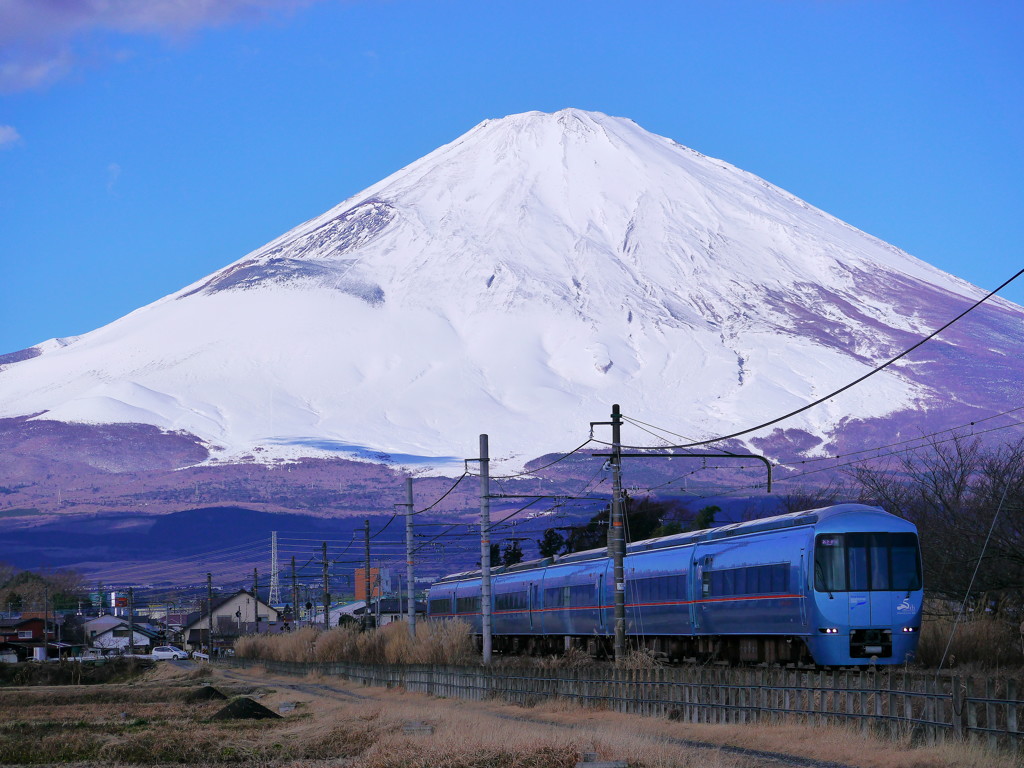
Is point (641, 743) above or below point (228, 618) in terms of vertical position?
above

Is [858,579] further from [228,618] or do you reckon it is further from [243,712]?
[228,618]

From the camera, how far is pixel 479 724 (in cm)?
2470

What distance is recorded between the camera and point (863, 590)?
28.8 metres

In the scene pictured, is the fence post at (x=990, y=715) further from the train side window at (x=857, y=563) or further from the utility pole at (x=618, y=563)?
the utility pole at (x=618, y=563)

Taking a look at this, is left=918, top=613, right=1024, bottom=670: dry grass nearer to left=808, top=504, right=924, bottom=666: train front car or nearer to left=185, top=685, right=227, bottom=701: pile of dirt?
Answer: left=808, top=504, right=924, bottom=666: train front car

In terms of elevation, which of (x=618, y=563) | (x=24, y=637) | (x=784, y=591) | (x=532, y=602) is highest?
(x=618, y=563)

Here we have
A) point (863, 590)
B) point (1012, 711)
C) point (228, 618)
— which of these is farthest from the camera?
point (228, 618)

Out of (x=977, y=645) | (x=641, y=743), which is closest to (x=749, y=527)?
(x=977, y=645)

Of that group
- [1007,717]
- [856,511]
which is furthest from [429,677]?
[1007,717]

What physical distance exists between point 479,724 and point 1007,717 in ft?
32.2

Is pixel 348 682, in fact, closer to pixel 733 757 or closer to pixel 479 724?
pixel 479 724

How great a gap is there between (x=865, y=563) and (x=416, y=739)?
10430mm

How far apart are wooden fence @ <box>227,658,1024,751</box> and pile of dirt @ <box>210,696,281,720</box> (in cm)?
459

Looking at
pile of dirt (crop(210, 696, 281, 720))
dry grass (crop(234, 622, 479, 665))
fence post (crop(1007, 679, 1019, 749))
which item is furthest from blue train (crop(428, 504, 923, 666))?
fence post (crop(1007, 679, 1019, 749))
